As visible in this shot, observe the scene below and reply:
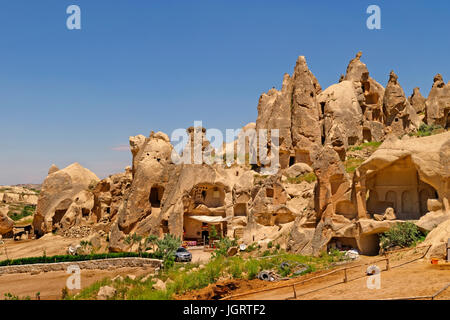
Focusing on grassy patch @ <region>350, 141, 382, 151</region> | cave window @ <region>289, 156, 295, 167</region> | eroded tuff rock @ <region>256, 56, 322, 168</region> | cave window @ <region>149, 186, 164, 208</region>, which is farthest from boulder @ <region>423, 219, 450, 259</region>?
cave window @ <region>149, 186, 164, 208</region>

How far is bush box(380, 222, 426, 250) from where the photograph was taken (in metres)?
21.8

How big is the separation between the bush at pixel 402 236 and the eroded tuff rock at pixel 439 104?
31158 mm

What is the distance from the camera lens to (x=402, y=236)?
22.0 metres

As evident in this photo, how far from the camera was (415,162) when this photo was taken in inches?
932

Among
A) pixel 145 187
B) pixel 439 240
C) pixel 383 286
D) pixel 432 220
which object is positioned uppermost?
pixel 145 187

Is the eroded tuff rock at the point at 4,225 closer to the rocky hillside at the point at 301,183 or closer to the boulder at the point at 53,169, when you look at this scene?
the rocky hillside at the point at 301,183

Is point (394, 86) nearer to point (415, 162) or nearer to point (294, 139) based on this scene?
point (294, 139)

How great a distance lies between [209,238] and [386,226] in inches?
720

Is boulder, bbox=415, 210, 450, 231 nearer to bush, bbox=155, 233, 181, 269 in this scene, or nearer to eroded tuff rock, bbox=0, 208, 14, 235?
bush, bbox=155, 233, 181, 269

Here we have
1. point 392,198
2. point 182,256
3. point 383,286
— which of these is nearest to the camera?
point 383,286

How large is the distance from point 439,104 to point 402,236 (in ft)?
109

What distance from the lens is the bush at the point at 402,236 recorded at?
21797 millimetres

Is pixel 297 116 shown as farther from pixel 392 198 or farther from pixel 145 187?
pixel 392 198

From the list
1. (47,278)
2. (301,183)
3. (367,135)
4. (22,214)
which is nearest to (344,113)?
(367,135)
